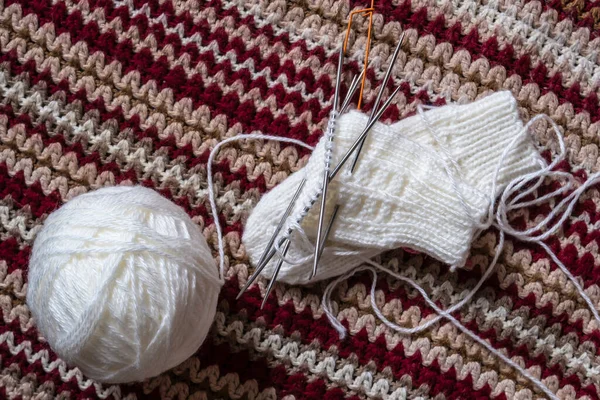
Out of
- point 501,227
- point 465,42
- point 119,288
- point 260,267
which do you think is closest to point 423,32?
point 465,42

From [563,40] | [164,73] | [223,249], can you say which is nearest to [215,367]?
[223,249]

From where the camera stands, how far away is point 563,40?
97 centimetres

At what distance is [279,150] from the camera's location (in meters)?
0.95

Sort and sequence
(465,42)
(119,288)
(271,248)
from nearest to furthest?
1. (119,288)
2. (271,248)
3. (465,42)

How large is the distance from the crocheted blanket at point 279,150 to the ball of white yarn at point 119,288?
12 cm

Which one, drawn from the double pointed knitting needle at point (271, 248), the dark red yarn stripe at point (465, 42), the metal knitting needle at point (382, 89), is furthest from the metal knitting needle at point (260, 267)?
the dark red yarn stripe at point (465, 42)

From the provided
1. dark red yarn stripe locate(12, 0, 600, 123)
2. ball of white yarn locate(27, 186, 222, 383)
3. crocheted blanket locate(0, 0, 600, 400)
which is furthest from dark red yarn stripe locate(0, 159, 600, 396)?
dark red yarn stripe locate(12, 0, 600, 123)

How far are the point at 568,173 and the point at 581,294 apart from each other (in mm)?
169

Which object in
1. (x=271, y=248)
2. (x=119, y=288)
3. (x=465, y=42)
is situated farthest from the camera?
(x=465, y=42)

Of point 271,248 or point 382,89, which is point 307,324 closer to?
point 271,248

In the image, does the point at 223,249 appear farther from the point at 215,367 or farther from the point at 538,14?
the point at 538,14

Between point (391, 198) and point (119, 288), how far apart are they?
0.36 m

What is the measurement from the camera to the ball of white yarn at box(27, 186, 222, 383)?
0.75 m

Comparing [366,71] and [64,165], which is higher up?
[366,71]
